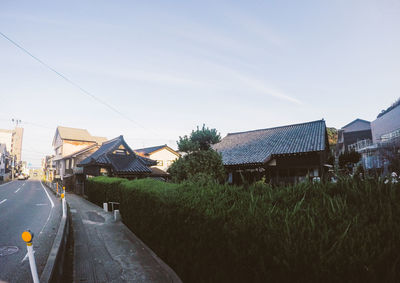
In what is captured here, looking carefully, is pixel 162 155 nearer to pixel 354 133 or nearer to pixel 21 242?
pixel 21 242

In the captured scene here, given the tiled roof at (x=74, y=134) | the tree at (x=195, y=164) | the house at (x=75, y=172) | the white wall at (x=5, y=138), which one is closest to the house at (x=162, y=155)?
the house at (x=75, y=172)

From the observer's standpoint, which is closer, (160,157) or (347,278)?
(347,278)

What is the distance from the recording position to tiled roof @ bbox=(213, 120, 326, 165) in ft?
55.4

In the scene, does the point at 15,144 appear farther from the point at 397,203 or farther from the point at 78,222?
the point at 397,203

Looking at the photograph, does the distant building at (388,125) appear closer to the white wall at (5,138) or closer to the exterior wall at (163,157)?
the exterior wall at (163,157)

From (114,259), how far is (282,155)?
44.6ft

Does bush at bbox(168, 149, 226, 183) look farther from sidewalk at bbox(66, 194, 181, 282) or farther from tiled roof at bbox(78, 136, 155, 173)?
tiled roof at bbox(78, 136, 155, 173)

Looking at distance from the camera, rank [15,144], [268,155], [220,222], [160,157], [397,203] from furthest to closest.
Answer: [15,144]
[160,157]
[268,155]
[220,222]
[397,203]

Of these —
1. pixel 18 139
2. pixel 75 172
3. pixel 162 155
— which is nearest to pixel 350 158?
pixel 162 155

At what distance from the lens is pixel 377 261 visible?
173cm

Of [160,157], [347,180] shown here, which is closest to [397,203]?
[347,180]

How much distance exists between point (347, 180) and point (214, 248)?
2.24 metres

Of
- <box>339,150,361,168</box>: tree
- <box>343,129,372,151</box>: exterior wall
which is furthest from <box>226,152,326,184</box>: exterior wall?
<box>343,129,372,151</box>: exterior wall

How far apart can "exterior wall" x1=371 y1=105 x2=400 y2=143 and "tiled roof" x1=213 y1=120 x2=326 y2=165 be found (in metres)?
13.2
